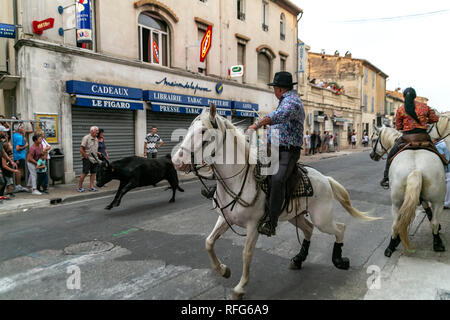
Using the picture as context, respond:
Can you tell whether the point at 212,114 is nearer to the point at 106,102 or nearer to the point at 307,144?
the point at 106,102

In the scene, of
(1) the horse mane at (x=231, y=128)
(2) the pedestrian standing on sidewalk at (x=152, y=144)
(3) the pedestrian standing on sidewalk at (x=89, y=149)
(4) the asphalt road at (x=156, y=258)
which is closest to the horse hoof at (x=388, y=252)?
(4) the asphalt road at (x=156, y=258)

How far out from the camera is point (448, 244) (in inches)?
191

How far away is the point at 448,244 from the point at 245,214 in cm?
364

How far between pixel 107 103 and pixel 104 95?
1.21ft

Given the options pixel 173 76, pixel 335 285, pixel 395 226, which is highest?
pixel 173 76

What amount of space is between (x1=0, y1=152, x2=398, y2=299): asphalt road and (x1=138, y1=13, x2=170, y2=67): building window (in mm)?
10171

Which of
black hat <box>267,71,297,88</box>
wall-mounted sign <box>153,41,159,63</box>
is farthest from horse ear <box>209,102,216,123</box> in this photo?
wall-mounted sign <box>153,41,159,63</box>

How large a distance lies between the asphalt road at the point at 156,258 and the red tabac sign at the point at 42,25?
6617 millimetres

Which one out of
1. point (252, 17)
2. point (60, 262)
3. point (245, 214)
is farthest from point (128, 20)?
point (245, 214)

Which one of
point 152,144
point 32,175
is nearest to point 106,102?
point 152,144

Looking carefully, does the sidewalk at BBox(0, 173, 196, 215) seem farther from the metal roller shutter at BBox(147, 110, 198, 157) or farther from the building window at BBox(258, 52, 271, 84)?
the building window at BBox(258, 52, 271, 84)

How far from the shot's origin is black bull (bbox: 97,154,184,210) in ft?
24.7

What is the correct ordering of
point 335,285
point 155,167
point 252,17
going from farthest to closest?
point 252,17
point 155,167
point 335,285
